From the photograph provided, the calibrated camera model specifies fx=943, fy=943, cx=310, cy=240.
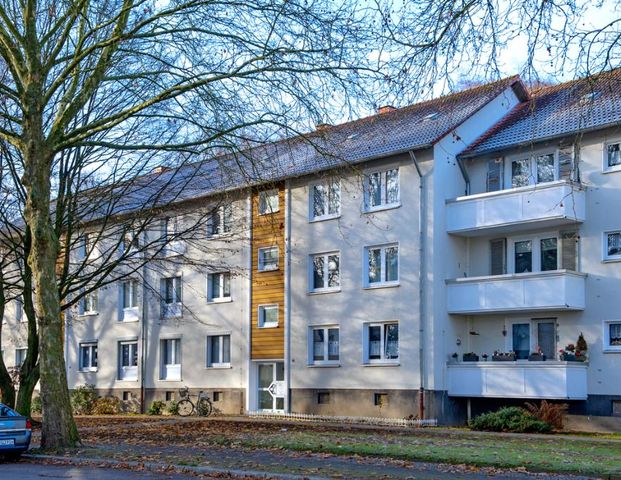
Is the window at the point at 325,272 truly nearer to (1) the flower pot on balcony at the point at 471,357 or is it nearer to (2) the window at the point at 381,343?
(2) the window at the point at 381,343

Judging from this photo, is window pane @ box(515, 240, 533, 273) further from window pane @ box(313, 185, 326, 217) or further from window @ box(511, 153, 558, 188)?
window pane @ box(313, 185, 326, 217)

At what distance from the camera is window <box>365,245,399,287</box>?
32.5 m

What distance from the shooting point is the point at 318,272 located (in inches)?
1382

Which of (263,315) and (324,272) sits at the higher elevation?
(324,272)

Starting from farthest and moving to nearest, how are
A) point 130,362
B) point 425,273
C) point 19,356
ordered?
point 19,356
point 130,362
point 425,273

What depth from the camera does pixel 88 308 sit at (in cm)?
4578

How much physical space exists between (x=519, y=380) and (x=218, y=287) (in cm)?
1461

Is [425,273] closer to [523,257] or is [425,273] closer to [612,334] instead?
[523,257]

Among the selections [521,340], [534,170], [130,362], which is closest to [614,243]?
[534,170]

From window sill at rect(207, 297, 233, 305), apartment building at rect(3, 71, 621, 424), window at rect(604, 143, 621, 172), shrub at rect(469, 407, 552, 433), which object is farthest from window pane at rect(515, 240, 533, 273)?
window sill at rect(207, 297, 233, 305)

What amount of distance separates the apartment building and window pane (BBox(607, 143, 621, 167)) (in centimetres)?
4

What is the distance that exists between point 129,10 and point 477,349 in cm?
1748

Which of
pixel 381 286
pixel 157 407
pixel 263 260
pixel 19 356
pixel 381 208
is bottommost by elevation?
pixel 157 407

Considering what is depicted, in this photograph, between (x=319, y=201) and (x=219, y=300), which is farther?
(x=219, y=300)
